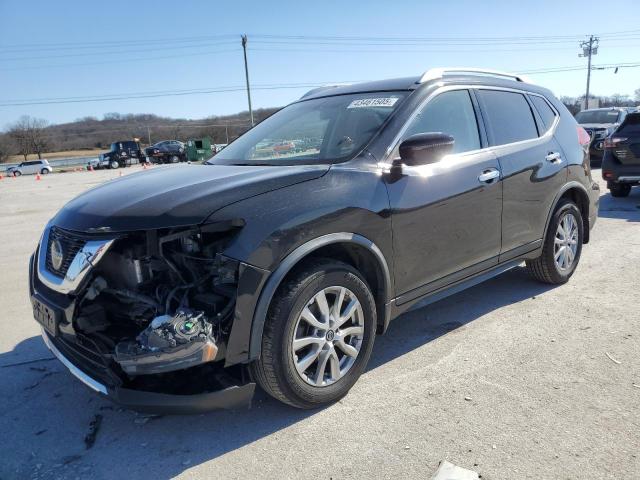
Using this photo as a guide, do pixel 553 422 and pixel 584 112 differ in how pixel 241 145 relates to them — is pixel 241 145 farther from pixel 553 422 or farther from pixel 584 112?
pixel 584 112

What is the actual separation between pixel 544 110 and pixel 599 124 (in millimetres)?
14515

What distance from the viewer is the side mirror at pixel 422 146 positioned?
310cm

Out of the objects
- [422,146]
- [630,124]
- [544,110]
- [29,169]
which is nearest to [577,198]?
[544,110]

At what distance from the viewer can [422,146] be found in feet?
10.1

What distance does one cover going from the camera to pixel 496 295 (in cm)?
483

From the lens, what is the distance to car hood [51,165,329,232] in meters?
2.55

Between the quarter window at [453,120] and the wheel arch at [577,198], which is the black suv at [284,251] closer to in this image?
the quarter window at [453,120]

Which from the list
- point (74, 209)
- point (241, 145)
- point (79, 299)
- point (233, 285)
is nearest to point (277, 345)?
point (233, 285)

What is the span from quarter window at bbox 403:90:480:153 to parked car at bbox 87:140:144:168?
45486mm

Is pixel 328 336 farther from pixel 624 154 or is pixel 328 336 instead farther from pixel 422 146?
pixel 624 154

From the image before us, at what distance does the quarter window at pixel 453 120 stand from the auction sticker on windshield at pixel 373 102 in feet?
0.72

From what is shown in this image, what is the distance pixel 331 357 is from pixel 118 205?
147cm

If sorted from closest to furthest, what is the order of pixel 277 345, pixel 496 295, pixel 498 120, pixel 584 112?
pixel 277 345 < pixel 498 120 < pixel 496 295 < pixel 584 112

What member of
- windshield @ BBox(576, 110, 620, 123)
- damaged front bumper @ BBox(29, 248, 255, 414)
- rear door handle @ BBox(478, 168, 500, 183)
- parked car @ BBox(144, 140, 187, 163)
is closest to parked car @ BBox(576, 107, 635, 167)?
windshield @ BBox(576, 110, 620, 123)
